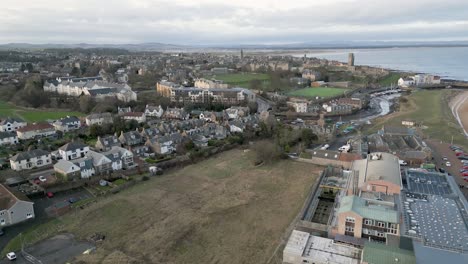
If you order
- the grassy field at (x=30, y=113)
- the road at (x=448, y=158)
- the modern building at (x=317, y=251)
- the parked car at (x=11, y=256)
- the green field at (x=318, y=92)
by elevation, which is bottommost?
the parked car at (x=11, y=256)

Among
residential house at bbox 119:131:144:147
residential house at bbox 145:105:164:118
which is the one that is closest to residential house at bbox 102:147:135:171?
residential house at bbox 119:131:144:147

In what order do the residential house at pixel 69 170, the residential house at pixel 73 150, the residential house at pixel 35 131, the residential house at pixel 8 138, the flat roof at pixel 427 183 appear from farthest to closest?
the residential house at pixel 35 131 < the residential house at pixel 8 138 < the residential house at pixel 73 150 < the residential house at pixel 69 170 < the flat roof at pixel 427 183

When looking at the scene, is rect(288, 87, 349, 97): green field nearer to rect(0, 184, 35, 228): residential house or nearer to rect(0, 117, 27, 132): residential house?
rect(0, 117, 27, 132): residential house

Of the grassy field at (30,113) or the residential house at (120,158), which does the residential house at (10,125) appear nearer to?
the grassy field at (30,113)

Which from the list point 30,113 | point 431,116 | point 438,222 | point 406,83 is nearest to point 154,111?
point 30,113

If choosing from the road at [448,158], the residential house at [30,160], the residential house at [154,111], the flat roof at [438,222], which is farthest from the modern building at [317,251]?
the residential house at [154,111]

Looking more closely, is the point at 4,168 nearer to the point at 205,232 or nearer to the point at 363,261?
the point at 205,232

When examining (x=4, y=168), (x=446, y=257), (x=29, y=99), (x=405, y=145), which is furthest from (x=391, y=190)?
(x=29, y=99)
